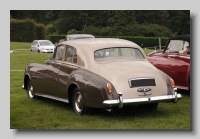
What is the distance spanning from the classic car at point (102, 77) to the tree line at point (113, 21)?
1.55 feet

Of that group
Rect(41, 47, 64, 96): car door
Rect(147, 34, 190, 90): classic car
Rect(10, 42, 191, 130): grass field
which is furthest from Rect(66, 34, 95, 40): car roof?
Rect(147, 34, 190, 90): classic car

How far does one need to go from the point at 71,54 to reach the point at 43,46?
307 centimetres

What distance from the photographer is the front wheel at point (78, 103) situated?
10389 millimetres

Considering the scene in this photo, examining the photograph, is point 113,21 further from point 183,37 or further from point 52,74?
point 183,37

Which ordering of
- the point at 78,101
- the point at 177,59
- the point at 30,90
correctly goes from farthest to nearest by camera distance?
the point at 177,59, the point at 30,90, the point at 78,101

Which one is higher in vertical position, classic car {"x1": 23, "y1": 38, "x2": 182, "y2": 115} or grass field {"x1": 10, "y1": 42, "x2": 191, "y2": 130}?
classic car {"x1": 23, "y1": 38, "x2": 182, "y2": 115}

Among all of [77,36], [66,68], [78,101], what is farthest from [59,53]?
[78,101]

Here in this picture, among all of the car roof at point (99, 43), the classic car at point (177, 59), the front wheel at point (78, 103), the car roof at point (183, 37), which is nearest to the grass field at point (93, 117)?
the front wheel at point (78, 103)

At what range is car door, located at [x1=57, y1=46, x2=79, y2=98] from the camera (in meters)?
10.8

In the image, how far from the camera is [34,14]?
10.2 m

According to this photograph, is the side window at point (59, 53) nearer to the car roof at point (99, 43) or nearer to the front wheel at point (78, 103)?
the car roof at point (99, 43)

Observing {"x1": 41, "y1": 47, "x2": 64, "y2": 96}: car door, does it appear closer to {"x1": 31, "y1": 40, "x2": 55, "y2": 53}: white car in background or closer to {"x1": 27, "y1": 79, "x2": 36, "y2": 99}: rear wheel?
{"x1": 27, "y1": 79, "x2": 36, "y2": 99}: rear wheel

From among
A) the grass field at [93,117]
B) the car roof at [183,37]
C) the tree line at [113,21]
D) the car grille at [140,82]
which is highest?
the tree line at [113,21]

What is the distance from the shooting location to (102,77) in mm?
10000
